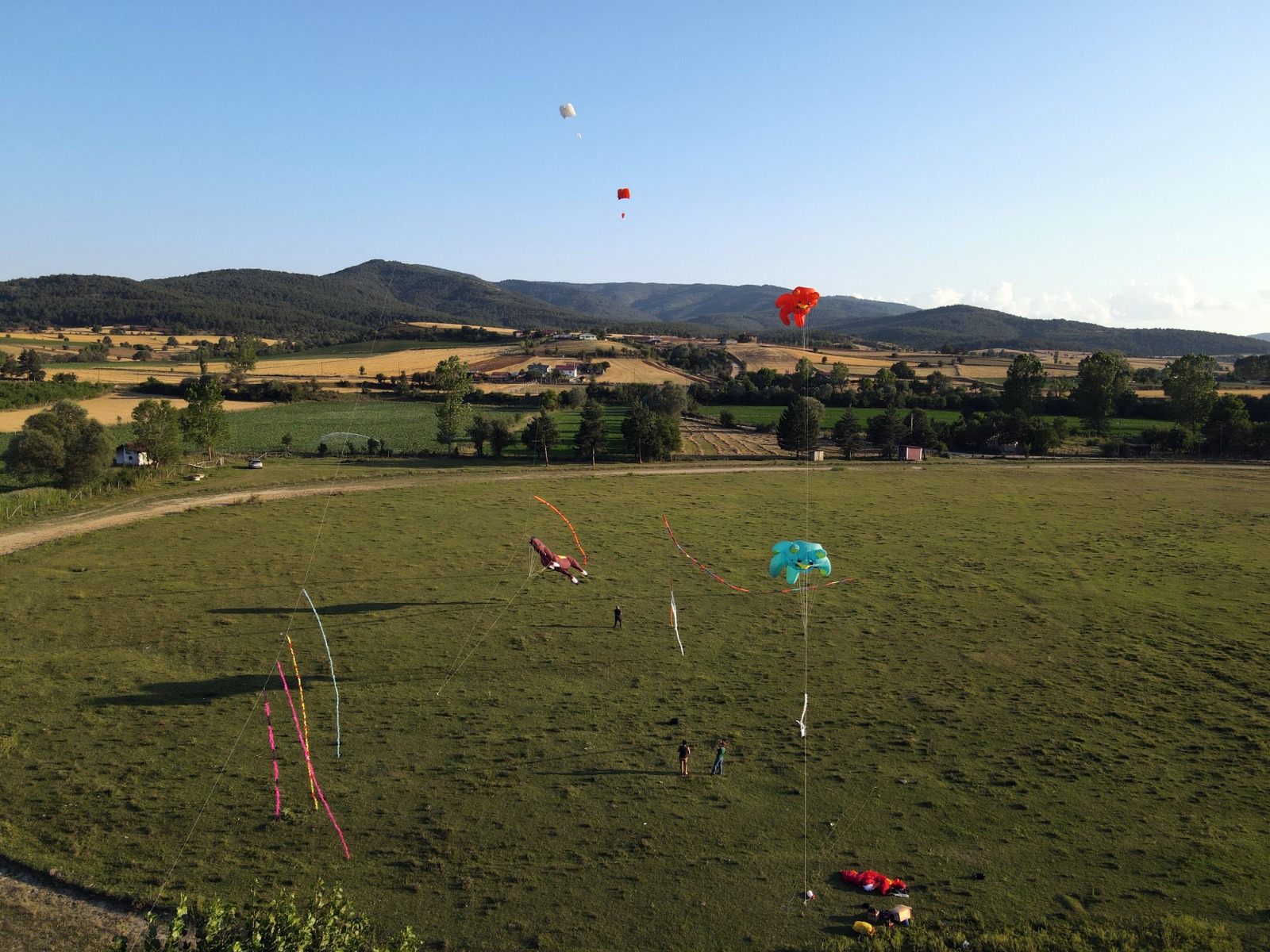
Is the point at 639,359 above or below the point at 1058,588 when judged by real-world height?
above

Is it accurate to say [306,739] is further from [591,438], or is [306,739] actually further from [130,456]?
[591,438]

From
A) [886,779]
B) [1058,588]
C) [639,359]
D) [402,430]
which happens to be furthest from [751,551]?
[639,359]

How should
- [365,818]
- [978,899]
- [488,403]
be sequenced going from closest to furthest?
[978,899]
[365,818]
[488,403]

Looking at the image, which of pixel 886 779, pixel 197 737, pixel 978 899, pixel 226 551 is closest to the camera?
pixel 978 899

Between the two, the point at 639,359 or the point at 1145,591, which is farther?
the point at 639,359

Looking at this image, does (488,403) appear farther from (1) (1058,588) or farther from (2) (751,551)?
(1) (1058,588)

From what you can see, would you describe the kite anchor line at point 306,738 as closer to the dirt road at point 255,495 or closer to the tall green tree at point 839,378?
the dirt road at point 255,495
